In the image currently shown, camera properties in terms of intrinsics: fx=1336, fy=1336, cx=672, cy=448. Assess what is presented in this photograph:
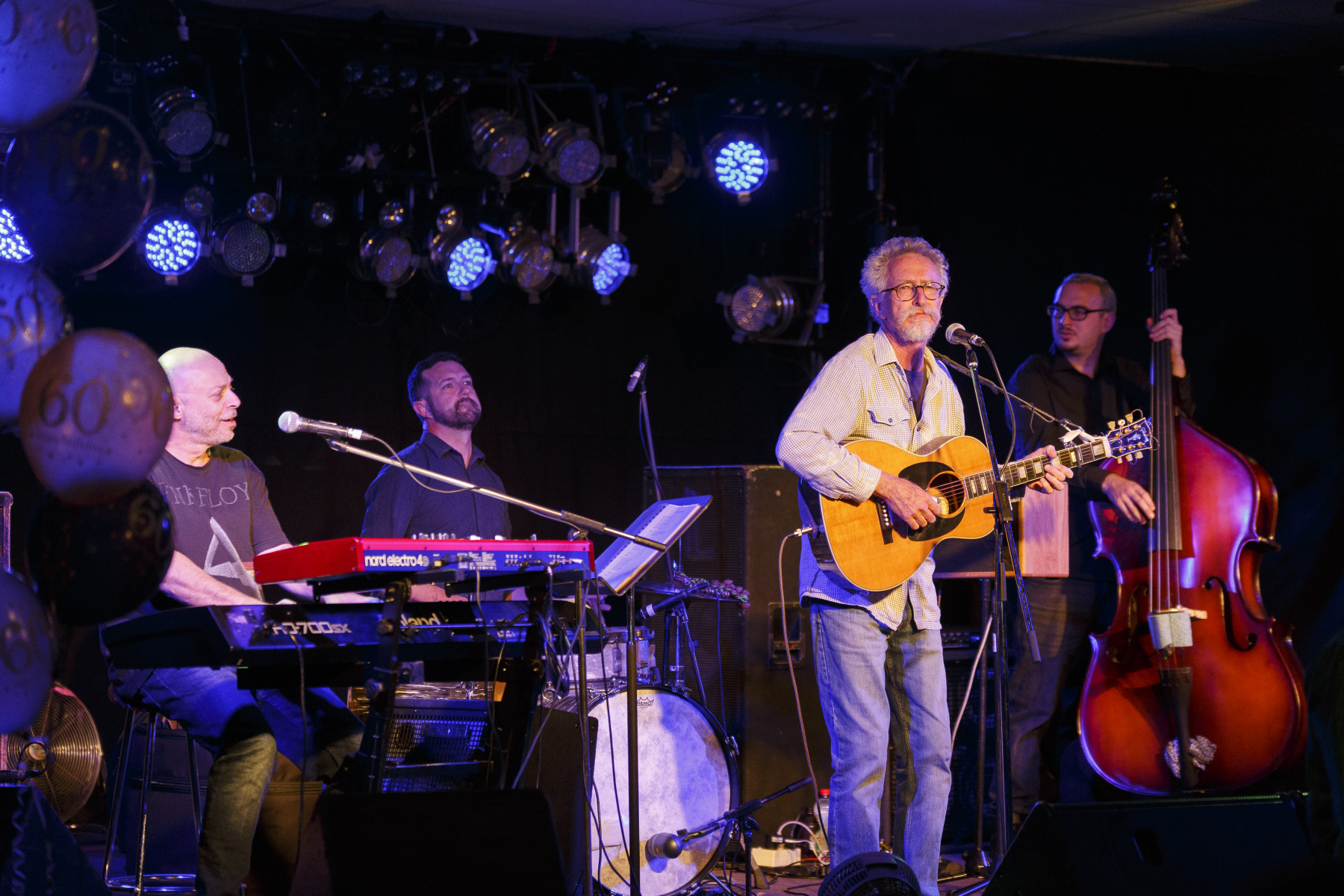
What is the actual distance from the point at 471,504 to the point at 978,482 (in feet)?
Answer: 7.58

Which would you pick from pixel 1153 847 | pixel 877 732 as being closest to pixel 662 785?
pixel 877 732

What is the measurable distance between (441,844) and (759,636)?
8.53ft

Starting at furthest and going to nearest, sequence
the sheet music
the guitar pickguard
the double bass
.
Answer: the double bass
the guitar pickguard
the sheet music

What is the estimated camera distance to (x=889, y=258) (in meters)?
4.06

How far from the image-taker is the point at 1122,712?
4.68 meters

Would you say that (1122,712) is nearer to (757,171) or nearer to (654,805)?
(654,805)

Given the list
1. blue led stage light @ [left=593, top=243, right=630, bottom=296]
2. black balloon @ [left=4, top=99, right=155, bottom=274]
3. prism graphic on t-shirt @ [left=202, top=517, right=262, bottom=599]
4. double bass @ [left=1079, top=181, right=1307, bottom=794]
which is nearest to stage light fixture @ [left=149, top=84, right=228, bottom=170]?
blue led stage light @ [left=593, top=243, right=630, bottom=296]

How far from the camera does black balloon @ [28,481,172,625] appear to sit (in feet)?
8.84

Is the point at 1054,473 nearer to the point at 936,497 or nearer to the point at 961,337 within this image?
the point at 936,497

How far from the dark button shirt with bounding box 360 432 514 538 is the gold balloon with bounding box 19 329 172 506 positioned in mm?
2500

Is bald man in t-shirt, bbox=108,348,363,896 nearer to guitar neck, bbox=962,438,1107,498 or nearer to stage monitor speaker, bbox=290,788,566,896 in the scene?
stage monitor speaker, bbox=290,788,566,896

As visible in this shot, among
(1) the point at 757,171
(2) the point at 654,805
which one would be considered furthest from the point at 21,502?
(1) the point at 757,171

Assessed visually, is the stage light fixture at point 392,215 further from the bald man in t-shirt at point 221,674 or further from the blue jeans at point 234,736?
the blue jeans at point 234,736

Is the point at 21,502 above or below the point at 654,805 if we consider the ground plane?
above
